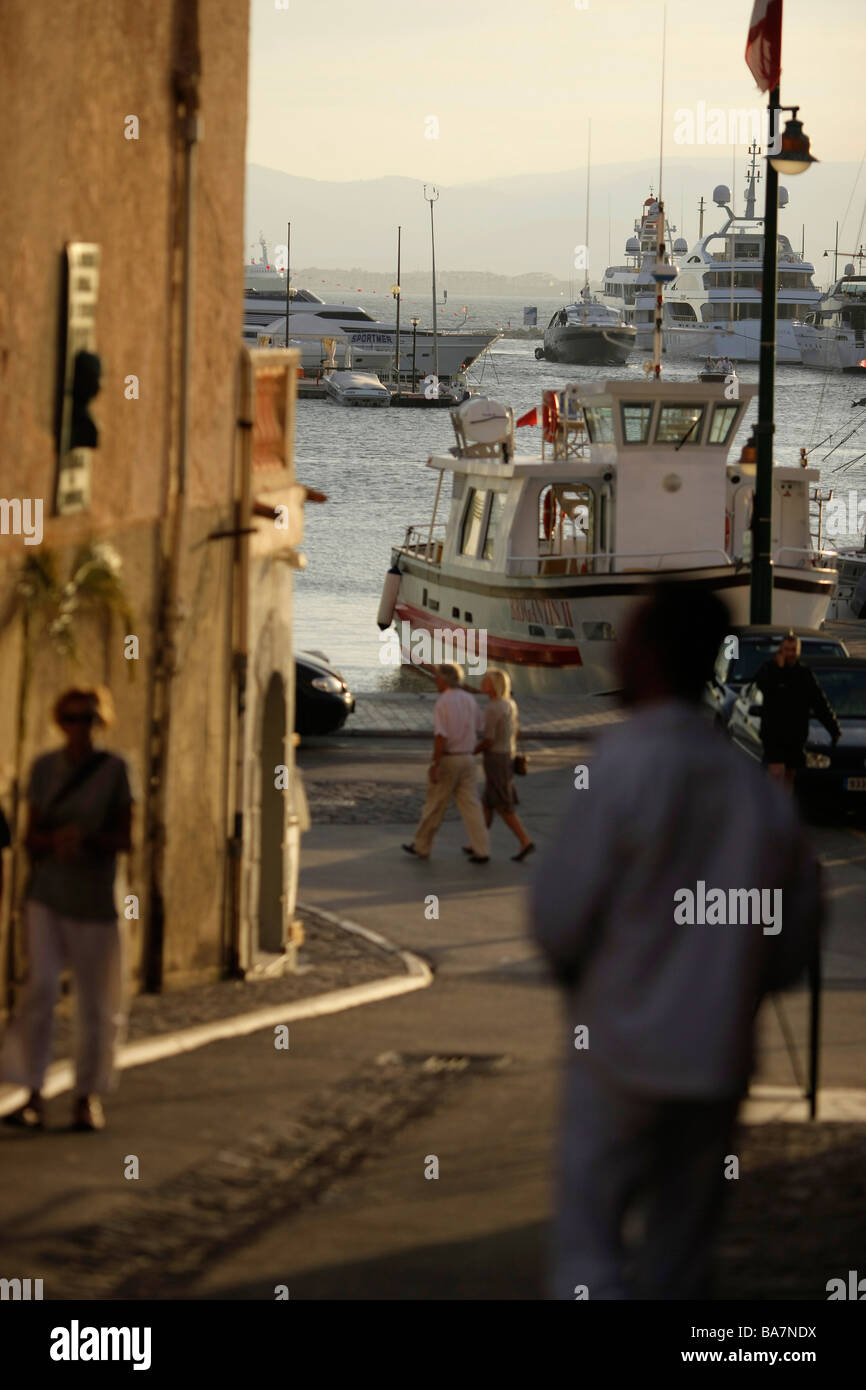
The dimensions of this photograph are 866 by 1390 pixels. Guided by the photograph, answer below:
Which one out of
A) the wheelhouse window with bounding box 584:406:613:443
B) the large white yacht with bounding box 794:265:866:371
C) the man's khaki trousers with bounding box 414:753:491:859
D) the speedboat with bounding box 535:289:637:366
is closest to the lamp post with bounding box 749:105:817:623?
the man's khaki trousers with bounding box 414:753:491:859

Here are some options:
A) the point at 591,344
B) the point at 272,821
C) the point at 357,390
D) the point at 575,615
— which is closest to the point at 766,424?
the point at 575,615

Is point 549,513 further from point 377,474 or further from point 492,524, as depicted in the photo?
point 377,474

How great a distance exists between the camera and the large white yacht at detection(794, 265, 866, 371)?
17450 centimetres

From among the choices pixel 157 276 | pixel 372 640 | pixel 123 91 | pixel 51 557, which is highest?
pixel 123 91

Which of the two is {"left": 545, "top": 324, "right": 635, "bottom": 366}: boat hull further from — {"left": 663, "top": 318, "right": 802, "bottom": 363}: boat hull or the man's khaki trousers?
the man's khaki trousers

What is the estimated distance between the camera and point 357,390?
13075 centimetres

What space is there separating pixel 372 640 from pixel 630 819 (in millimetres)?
38228

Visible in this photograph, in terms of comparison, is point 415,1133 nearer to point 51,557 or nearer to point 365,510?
point 51,557

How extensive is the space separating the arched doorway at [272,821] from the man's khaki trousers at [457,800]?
10.7ft

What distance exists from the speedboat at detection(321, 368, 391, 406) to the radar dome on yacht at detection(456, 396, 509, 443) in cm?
9878

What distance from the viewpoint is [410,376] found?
141250 mm

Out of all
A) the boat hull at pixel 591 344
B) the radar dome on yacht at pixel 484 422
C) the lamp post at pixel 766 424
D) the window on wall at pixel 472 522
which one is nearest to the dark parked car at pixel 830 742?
the lamp post at pixel 766 424

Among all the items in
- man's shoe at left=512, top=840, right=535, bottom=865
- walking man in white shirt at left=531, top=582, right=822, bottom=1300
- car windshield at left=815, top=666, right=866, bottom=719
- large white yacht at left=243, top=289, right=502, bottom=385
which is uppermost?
large white yacht at left=243, top=289, right=502, bottom=385
